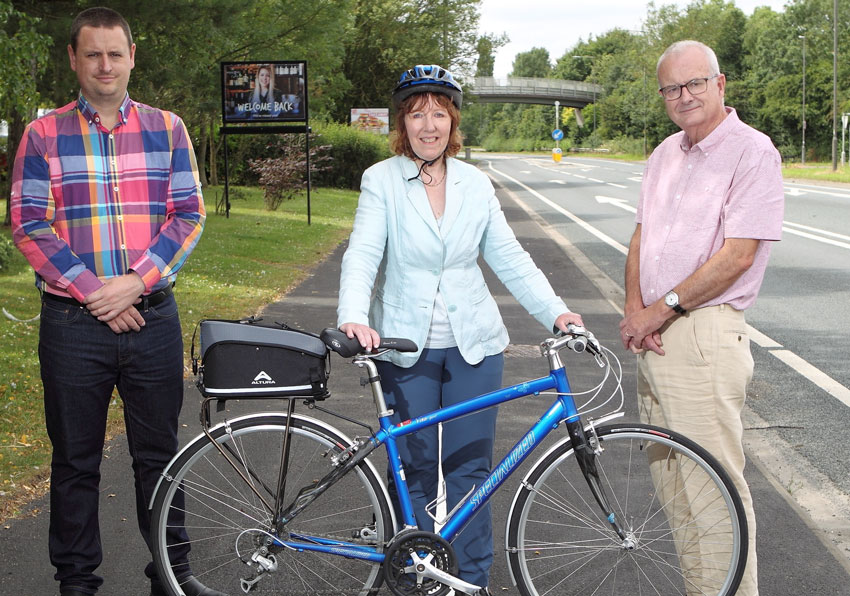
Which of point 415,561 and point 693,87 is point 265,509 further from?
point 693,87

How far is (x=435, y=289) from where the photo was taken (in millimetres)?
3531

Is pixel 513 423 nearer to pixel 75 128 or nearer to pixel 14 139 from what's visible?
pixel 75 128

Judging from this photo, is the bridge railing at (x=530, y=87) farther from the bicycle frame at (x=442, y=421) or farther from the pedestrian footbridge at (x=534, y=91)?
the bicycle frame at (x=442, y=421)

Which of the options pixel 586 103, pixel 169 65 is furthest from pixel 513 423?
pixel 586 103

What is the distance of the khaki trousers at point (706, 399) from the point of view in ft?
11.5

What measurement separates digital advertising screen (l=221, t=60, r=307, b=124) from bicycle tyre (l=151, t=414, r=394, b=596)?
18.1 meters

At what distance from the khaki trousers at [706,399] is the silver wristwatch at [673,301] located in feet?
0.20

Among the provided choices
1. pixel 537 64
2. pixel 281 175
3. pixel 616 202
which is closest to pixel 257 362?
pixel 281 175

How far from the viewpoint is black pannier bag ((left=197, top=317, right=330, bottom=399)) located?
3338mm

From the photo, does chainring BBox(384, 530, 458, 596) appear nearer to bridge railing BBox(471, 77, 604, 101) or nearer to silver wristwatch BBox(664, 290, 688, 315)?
silver wristwatch BBox(664, 290, 688, 315)

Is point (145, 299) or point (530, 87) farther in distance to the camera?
point (530, 87)

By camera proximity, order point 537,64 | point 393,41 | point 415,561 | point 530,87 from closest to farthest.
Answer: point 415,561
point 393,41
point 530,87
point 537,64

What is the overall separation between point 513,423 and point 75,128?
3484 mm

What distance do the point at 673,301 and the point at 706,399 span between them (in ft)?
1.18
